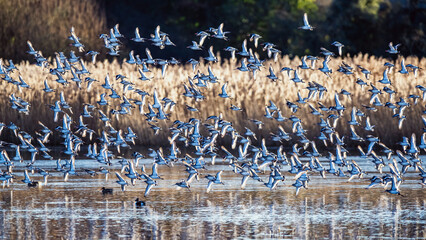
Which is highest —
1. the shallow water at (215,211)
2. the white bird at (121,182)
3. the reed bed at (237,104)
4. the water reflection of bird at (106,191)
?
→ the reed bed at (237,104)

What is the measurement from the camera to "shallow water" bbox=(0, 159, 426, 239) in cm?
1162

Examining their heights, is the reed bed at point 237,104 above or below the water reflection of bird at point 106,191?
above

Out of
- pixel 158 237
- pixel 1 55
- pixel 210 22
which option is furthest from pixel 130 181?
pixel 210 22

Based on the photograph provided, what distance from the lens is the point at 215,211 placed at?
13328mm

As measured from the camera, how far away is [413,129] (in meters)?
23.7

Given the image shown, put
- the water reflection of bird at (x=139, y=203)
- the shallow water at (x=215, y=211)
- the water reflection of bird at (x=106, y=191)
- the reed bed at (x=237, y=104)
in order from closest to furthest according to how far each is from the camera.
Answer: the shallow water at (x=215, y=211) → the water reflection of bird at (x=139, y=203) → the water reflection of bird at (x=106, y=191) → the reed bed at (x=237, y=104)

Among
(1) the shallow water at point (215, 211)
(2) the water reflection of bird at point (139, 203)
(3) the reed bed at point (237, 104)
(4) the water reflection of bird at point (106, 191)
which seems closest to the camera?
(1) the shallow water at point (215, 211)

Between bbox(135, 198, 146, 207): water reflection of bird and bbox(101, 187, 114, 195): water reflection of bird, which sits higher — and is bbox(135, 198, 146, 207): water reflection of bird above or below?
below

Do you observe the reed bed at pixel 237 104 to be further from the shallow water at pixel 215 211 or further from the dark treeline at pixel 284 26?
Answer: the dark treeline at pixel 284 26

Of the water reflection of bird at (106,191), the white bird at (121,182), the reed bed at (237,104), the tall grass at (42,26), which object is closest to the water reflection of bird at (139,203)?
the white bird at (121,182)

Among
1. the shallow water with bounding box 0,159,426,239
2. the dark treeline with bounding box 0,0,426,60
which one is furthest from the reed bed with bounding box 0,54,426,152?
the dark treeline with bounding box 0,0,426,60

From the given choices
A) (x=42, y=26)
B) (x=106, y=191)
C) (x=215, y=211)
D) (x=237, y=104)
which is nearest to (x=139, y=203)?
(x=215, y=211)

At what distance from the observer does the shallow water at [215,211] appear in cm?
1162

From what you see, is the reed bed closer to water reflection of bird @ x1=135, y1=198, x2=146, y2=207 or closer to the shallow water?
the shallow water
